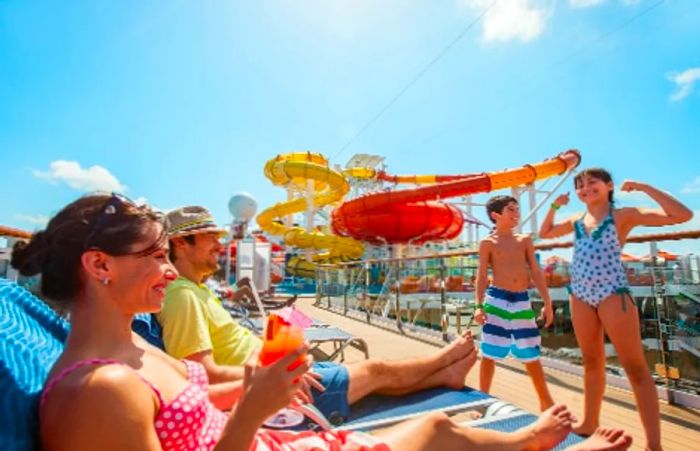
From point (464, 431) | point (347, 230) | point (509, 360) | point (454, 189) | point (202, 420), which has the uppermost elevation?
point (454, 189)

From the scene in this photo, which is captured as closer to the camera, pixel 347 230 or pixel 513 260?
pixel 513 260

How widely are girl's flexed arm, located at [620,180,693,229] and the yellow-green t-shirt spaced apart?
7.08 feet

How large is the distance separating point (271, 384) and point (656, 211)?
2.26m

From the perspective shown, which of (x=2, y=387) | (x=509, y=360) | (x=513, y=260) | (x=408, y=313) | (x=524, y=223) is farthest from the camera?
(x=524, y=223)

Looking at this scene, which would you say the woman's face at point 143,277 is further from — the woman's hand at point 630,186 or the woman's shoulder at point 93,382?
the woman's hand at point 630,186

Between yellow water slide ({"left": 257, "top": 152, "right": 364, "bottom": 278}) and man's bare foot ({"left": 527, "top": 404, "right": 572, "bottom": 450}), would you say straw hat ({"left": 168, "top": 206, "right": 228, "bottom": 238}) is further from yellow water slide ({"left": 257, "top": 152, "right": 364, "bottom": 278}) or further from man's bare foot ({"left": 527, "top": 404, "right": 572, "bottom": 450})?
yellow water slide ({"left": 257, "top": 152, "right": 364, "bottom": 278})

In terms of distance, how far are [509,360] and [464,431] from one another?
133 inches

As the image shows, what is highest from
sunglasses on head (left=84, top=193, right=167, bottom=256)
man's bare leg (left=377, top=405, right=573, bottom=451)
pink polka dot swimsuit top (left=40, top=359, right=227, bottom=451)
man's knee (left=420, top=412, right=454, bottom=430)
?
sunglasses on head (left=84, top=193, right=167, bottom=256)

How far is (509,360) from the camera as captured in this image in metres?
4.30

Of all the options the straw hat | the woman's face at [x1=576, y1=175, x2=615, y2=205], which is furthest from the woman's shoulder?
the woman's face at [x1=576, y1=175, x2=615, y2=205]

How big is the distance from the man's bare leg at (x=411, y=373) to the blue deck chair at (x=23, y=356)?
4.05 feet

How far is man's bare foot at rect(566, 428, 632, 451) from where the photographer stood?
1362 millimetres

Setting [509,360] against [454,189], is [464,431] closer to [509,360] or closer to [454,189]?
[509,360]

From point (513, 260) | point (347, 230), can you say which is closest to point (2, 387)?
point (513, 260)
